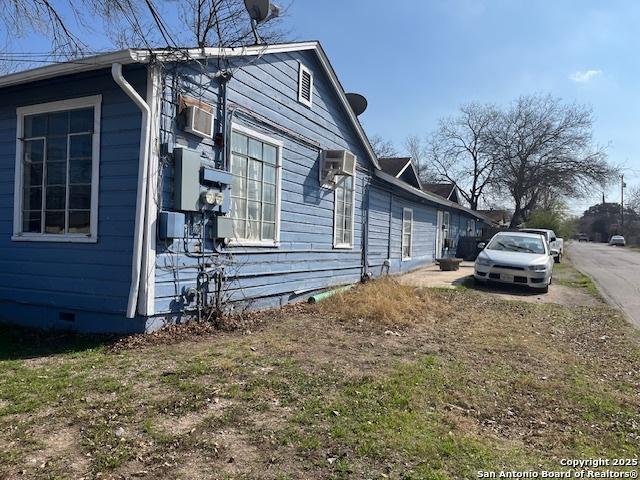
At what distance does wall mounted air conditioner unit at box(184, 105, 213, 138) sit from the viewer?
20.0ft

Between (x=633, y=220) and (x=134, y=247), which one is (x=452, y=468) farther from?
(x=633, y=220)

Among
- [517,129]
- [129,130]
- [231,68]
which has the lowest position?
[129,130]

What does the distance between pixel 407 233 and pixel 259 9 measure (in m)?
10.1

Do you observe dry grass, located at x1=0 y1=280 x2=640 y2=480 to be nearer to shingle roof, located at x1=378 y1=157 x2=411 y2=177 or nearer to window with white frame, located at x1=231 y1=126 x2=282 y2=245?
window with white frame, located at x1=231 y1=126 x2=282 y2=245

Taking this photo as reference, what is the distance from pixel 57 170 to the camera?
6348 mm

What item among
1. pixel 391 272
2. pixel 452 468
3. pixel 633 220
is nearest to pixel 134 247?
pixel 452 468

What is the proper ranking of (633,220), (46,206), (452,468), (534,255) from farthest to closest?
1. (633,220)
2. (534,255)
3. (46,206)
4. (452,468)

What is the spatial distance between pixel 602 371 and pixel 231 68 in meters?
6.29

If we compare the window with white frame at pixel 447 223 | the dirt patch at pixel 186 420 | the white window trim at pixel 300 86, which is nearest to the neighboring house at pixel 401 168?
the window with white frame at pixel 447 223

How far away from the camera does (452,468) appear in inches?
116

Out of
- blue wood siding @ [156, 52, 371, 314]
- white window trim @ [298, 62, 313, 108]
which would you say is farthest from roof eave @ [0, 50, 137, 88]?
white window trim @ [298, 62, 313, 108]

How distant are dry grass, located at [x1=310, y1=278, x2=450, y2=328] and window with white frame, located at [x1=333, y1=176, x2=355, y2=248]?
6.15 feet

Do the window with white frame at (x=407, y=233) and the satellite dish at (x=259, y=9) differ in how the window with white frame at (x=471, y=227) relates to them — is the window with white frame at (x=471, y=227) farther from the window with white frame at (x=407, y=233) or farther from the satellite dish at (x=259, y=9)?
the satellite dish at (x=259, y=9)

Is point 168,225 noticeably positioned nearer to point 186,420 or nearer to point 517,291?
point 186,420
